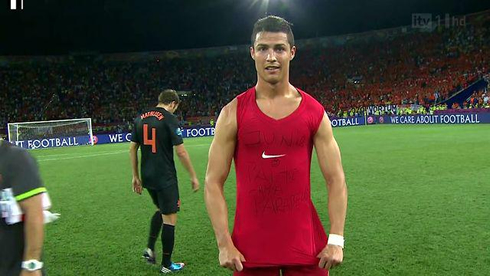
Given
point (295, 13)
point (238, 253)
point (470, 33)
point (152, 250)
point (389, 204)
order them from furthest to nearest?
1. point (295, 13)
2. point (470, 33)
3. point (389, 204)
4. point (152, 250)
5. point (238, 253)

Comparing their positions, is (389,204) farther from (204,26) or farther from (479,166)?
(204,26)

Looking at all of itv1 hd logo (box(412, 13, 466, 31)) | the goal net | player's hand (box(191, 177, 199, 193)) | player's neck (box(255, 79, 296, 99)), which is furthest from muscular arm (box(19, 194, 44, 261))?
itv1 hd logo (box(412, 13, 466, 31))

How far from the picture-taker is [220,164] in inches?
88.6

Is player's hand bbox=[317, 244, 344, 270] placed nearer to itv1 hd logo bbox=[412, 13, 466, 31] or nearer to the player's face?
the player's face

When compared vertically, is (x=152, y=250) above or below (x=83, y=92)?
below

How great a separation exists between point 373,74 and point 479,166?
32.8 metres

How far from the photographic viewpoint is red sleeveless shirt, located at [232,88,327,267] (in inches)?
86.0

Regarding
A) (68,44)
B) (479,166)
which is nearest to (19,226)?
(479,166)

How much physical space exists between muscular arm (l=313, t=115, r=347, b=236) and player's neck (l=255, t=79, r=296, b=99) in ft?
0.82

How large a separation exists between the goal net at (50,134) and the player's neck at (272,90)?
24588 mm

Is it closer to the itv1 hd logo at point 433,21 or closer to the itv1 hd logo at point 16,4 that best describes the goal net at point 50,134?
the itv1 hd logo at point 16,4

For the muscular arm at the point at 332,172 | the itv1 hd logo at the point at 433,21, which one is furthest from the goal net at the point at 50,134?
the itv1 hd logo at the point at 433,21

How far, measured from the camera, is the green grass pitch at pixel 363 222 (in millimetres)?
4668

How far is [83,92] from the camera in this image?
42.7m
